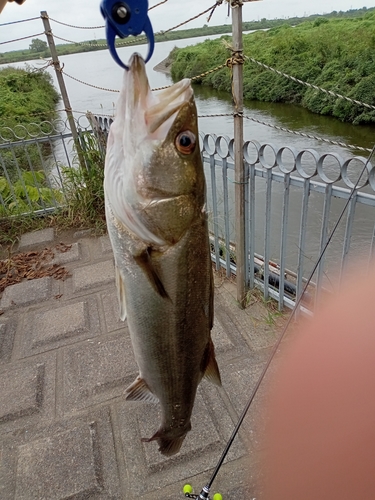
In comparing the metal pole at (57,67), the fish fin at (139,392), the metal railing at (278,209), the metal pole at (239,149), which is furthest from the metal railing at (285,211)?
the metal pole at (57,67)

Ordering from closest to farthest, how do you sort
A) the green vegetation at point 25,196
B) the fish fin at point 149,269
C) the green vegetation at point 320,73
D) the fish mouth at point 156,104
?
the fish mouth at point 156,104 < the fish fin at point 149,269 < the green vegetation at point 25,196 < the green vegetation at point 320,73

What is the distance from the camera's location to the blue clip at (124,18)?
2.95ft

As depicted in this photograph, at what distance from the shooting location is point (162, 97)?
1.06m

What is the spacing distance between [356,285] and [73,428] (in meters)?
2.10

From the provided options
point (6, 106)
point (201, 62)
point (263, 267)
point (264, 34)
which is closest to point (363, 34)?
point (201, 62)

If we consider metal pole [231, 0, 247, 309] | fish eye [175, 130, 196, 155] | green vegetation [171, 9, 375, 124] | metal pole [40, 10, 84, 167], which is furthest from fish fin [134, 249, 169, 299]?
green vegetation [171, 9, 375, 124]

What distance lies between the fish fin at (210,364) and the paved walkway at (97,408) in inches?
41.4

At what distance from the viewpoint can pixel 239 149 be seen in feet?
9.30

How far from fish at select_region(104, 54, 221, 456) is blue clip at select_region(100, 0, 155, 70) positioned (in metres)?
0.07

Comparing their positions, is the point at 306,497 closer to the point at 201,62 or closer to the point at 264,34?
the point at 201,62

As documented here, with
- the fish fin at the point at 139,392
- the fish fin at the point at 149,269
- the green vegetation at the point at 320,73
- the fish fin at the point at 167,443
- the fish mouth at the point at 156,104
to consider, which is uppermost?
the fish mouth at the point at 156,104

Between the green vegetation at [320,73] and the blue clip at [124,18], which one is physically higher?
the blue clip at [124,18]

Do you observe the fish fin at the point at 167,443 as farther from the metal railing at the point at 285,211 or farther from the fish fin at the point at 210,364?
the metal railing at the point at 285,211

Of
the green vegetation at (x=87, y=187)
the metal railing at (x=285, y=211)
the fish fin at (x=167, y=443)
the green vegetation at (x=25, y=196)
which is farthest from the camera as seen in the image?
the green vegetation at (x=25, y=196)
